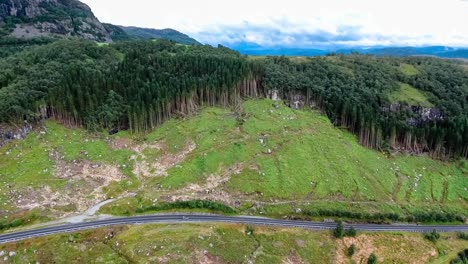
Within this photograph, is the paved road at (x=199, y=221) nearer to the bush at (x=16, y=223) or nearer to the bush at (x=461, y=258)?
the bush at (x=16, y=223)

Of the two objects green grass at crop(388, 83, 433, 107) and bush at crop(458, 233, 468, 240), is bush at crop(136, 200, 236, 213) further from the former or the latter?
green grass at crop(388, 83, 433, 107)

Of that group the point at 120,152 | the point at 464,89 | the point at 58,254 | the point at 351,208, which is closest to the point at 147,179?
the point at 120,152

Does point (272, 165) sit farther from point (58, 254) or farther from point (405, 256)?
point (58, 254)

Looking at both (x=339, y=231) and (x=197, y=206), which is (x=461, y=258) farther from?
(x=197, y=206)

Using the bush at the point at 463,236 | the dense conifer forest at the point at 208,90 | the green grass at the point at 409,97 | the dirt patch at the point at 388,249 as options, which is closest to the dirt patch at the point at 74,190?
the dense conifer forest at the point at 208,90

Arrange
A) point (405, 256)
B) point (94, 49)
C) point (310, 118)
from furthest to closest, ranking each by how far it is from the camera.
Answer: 1. point (94, 49)
2. point (310, 118)
3. point (405, 256)

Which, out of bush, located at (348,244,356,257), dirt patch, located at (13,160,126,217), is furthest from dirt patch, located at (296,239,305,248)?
dirt patch, located at (13,160,126,217)

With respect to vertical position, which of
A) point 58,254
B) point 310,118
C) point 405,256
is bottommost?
point 405,256
